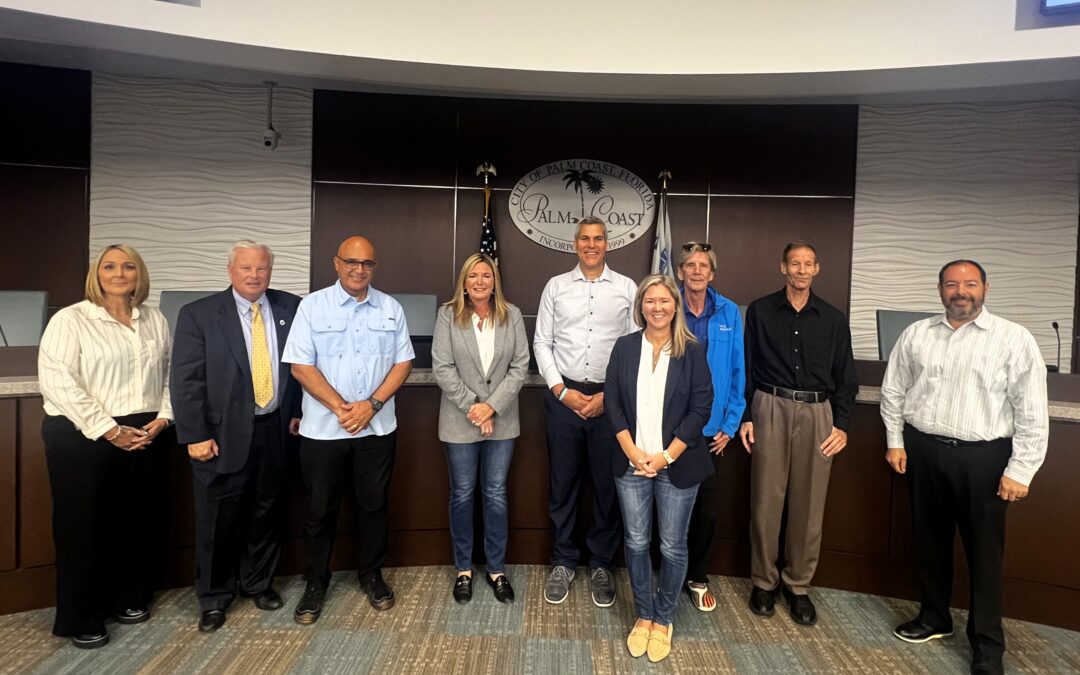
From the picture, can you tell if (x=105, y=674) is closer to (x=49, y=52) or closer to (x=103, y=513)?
(x=103, y=513)

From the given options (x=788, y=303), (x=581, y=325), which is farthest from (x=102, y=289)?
(x=788, y=303)

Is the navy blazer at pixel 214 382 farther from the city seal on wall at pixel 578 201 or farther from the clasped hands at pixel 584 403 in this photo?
the city seal on wall at pixel 578 201

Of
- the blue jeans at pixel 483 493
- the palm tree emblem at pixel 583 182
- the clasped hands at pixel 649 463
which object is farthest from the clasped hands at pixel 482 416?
the palm tree emblem at pixel 583 182

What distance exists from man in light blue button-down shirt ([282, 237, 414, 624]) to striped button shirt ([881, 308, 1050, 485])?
2.19m

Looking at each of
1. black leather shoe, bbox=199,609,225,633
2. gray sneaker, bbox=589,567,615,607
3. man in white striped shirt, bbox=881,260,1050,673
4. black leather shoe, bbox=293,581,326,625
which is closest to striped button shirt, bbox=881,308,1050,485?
man in white striped shirt, bbox=881,260,1050,673

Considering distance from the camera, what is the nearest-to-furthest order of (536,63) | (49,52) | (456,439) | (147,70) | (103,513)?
(103,513), (456,439), (536,63), (49,52), (147,70)

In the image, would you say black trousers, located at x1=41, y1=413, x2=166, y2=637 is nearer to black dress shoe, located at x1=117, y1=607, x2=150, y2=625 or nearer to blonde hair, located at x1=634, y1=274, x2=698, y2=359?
black dress shoe, located at x1=117, y1=607, x2=150, y2=625

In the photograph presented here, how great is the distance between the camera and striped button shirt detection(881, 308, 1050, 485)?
2316 mm

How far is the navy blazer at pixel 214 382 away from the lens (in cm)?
250

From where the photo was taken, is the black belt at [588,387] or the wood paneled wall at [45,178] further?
the wood paneled wall at [45,178]

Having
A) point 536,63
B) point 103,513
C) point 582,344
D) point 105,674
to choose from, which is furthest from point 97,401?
point 536,63

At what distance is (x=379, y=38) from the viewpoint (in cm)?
339

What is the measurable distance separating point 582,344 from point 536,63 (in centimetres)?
171

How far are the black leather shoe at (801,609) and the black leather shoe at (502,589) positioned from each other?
1285 millimetres
